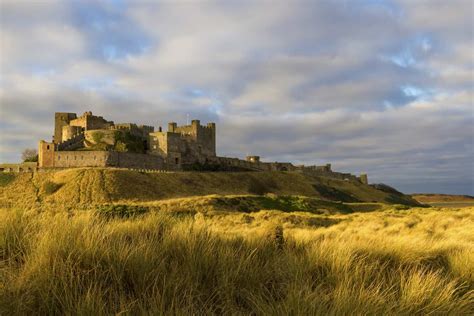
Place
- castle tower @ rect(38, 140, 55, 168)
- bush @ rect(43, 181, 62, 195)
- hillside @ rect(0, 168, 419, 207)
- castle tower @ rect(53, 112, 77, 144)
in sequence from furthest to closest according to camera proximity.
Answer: castle tower @ rect(53, 112, 77, 144) → castle tower @ rect(38, 140, 55, 168) → bush @ rect(43, 181, 62, 195) → hillside @ rect(0, 168, 419, 207)

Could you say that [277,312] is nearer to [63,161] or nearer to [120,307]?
[120,307]

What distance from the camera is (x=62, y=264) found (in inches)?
156

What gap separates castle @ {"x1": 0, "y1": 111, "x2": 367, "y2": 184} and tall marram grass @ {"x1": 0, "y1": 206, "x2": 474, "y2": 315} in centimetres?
6032

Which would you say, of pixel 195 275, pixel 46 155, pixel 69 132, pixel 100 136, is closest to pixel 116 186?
pixel 46 155

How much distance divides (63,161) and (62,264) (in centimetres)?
6418

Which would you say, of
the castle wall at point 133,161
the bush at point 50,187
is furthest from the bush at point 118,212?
the castle wall at point 133,161

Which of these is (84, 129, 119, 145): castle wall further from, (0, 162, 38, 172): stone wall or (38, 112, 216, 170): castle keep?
(0, 162, 38, 172): stone wall

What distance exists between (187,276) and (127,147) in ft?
225

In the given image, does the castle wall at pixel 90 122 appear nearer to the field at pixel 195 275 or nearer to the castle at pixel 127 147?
the castle at pixel 127 147

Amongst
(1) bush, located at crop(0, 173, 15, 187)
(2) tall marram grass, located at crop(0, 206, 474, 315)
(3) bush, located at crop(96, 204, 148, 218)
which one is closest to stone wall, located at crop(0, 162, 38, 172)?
(1) bush, located at crop(0, 173, 15, 187)

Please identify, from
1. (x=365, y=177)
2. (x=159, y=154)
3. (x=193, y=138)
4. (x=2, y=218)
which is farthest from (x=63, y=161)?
(x=365, y=177)

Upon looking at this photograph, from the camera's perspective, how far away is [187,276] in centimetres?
425

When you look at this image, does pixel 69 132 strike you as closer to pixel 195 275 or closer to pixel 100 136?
pixel 100 136

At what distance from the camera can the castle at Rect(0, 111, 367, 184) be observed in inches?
2470
